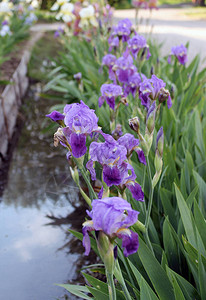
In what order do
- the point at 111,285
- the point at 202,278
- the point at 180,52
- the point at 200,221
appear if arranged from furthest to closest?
1. the point at 180,52
2. the point at 200,221
3. the point at 202,278
4. the point at 111,285

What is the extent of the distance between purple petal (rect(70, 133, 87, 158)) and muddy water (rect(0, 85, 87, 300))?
822 millimetres

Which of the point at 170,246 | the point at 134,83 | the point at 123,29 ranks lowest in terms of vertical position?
the point at 170,246

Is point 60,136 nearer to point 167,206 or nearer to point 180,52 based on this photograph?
point 167,206

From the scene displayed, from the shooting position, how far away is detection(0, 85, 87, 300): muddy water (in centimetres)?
152

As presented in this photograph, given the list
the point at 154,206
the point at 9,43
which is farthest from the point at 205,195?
the point at 9,43

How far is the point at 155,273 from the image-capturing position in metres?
1.03

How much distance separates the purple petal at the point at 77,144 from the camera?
83 cm

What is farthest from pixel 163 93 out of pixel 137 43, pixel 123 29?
pixel 123 29

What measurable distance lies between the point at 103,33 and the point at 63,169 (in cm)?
135

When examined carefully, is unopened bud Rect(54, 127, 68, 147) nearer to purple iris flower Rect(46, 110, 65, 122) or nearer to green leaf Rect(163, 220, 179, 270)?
purple iris flower Rect(46, 110, 65, 122)

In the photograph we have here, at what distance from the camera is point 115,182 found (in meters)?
0.83

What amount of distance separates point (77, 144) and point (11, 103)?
8.37ft

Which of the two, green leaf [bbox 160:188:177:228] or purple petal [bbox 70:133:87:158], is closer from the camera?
purple petal [bbox 70:133:87:158]

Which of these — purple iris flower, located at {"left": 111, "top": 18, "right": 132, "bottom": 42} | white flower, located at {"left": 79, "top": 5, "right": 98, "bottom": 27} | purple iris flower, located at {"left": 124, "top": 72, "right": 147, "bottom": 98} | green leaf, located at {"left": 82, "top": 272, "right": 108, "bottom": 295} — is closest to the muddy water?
green leaf, located at {"left": 82, "top": 272, "right": 108, "bottom": 295}
